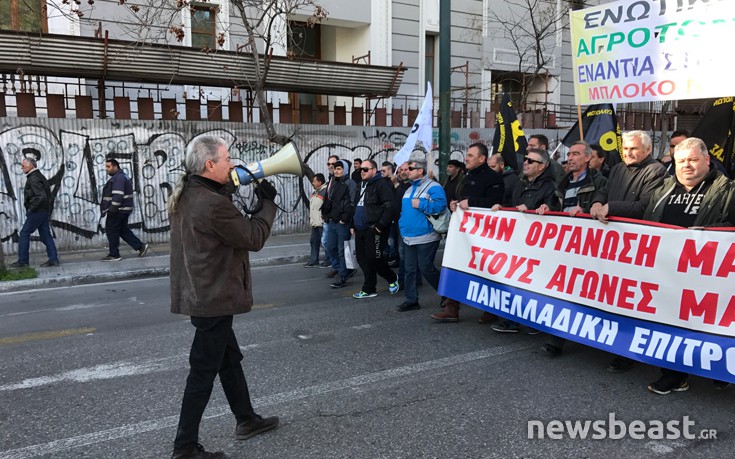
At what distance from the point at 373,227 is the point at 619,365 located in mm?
3523

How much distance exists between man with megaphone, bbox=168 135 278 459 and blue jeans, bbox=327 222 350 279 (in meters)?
5.17

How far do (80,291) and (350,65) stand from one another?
8878 millimetres

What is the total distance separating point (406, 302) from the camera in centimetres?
695

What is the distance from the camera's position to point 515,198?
5.99m

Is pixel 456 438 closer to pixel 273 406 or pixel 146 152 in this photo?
pixel 273 406

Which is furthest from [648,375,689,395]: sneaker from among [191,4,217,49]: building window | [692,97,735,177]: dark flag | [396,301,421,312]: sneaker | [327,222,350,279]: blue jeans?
[191,4,217,49]: building window

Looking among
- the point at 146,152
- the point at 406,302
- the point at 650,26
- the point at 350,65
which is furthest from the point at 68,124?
the point at 650,26

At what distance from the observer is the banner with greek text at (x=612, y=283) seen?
13.6 feet

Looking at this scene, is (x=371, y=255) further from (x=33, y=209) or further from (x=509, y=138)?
(x=33, y=209)

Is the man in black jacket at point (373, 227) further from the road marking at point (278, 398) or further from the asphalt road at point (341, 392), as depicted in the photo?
the road marking at point (278, 398)

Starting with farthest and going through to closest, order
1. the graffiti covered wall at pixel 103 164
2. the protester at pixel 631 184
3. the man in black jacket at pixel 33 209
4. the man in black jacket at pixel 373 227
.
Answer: the graffiti covered wall at pixel 103 164, the man in black jacket at pixel 33 209, the man in black jacket at pixel 373 227, the protester at pixel 631 184

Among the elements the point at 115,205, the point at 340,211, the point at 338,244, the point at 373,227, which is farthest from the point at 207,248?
the point at 115,205

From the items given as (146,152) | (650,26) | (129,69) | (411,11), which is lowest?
(146,152)

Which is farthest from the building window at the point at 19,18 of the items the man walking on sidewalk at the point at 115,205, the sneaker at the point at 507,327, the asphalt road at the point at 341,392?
the sneaker at the point at 507,327
